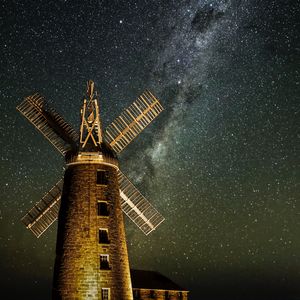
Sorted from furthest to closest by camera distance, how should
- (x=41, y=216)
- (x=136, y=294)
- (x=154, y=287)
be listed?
1. (x=154, y=287)
2. (x=136, y=294)
3. (x=41, y=216)

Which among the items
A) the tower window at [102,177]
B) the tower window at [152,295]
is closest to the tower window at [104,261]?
the tower window at [102,177]

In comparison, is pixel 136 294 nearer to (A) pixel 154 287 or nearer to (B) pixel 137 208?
(A) pixel 154 287

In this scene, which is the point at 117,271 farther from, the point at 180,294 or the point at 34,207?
the point at 180,294

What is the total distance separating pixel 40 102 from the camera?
31.8m

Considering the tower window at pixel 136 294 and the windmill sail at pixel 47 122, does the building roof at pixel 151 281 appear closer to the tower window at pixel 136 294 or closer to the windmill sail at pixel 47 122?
the tower window at pixel 136 294

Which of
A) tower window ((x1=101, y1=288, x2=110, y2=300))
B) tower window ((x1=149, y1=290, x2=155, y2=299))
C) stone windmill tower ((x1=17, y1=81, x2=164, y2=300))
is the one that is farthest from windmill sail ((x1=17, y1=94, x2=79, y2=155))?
tower window ((x1=149, y1=290, x2=155, y2=299))

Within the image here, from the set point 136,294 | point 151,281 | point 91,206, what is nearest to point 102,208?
point 91,206

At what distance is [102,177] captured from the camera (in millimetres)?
28625

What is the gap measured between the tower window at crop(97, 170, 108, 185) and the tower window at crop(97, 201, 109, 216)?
1065 millimetres

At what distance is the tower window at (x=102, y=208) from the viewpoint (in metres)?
27.9

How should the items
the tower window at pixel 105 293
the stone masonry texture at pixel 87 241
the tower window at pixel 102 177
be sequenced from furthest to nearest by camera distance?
the tower window at pixel 102 177, the stone masonry texture at pixel 87 241, the tower window at pixel 105 293

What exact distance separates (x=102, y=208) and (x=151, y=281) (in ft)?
76.6

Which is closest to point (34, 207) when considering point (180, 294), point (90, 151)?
point (90, 151)

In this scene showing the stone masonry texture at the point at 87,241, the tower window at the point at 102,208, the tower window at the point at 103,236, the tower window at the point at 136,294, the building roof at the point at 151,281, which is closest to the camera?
the stone masonry texture at the point at 87,241
